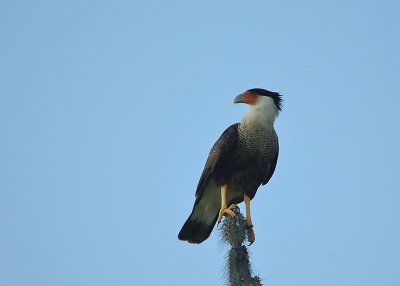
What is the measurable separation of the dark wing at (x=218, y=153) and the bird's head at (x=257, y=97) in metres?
0.42

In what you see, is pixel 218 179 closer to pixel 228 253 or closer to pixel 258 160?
pixel 258 160

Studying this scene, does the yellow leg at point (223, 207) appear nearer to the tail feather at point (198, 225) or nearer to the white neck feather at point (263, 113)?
the tail feather at point (198, 225)

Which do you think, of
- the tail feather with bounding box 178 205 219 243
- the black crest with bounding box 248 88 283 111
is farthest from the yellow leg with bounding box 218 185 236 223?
the black crest with bounding box 248 88 283 111

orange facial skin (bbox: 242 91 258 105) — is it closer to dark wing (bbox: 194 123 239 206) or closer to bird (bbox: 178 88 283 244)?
bird (bbox: 178 88 283 244)

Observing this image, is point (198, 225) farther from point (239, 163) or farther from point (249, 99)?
point (249, 99)

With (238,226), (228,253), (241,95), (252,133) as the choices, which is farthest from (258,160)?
(228,253)

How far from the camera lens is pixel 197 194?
8.62 m

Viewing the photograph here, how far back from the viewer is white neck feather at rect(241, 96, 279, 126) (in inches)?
334

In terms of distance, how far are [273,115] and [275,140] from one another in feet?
1.14

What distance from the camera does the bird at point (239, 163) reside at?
8.42 m

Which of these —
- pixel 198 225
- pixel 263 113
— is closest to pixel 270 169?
pixel 263 113

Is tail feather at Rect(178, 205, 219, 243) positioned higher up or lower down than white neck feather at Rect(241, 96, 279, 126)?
lower down

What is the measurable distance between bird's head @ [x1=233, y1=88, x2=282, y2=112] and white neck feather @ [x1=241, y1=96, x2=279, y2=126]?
0.07 feet

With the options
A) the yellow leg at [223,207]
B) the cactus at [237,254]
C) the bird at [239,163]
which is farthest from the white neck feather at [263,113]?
the cactus at [237,254]
